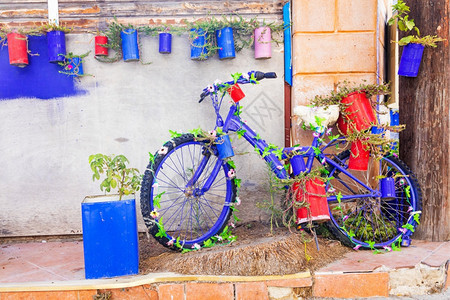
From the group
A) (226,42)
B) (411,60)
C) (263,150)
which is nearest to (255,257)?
(263,150)

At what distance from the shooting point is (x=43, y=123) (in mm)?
4012

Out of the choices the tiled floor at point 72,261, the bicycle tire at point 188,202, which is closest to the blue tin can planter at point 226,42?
the bicycle tire at point 188,202

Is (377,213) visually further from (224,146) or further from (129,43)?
(129,43)

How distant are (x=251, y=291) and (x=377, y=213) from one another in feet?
4.77

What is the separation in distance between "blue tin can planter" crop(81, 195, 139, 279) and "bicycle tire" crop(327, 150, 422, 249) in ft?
5.26

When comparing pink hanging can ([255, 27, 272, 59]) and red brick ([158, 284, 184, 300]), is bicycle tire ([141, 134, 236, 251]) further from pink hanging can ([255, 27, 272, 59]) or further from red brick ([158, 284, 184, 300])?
pink hanging can ([255, 27, 272, 59])

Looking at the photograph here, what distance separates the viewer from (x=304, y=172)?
126 inches

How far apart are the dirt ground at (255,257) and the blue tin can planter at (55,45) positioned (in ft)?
6.63

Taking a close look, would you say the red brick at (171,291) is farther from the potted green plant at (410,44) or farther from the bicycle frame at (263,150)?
the potted green plant at (410,44)

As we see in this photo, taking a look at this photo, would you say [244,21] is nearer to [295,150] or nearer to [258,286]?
[295,150]

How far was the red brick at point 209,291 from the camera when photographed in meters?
2.74

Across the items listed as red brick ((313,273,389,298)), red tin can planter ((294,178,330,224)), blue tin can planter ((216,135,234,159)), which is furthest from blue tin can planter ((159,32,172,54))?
red brick ((313,273,389,298))

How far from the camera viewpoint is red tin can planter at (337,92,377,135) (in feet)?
11.1

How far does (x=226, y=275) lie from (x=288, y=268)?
1.43 ft
